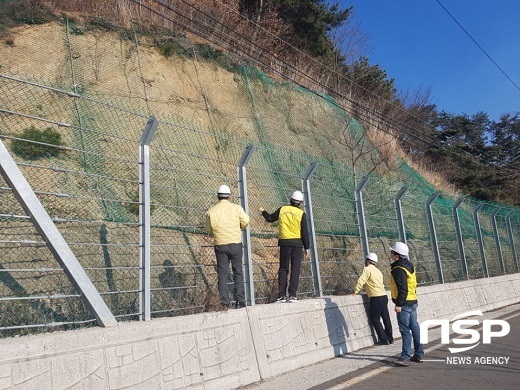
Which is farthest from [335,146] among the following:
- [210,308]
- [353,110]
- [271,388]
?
[271,388]

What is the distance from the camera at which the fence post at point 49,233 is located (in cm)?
518

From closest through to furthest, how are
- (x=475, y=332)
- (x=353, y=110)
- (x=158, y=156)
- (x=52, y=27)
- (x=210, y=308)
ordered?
(x=210, y=308) → (x=475, y=332) → (x=158, y=156) → (x=52, y=27) → (x=353, y=110)

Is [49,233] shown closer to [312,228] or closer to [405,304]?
[405,304]

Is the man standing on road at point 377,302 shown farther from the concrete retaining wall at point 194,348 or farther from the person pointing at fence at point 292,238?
the person pointing at fence at point 292,238

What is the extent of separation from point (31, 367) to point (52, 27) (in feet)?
47.9

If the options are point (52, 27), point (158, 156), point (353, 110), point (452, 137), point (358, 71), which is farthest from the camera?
point (452, 137)

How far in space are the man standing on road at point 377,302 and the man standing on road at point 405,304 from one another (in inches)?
64.7

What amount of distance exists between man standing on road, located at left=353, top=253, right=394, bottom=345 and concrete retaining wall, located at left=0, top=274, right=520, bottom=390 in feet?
0.56

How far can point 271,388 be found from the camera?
22.1 feet

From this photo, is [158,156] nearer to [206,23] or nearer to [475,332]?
[475,332]

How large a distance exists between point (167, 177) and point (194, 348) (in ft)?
21.5

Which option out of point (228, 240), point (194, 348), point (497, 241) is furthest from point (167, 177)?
point (497, 241)

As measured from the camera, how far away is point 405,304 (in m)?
8.27

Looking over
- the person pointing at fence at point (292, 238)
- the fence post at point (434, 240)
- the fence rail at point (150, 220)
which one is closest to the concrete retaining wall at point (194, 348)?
the fence rail at point (150, 220)
